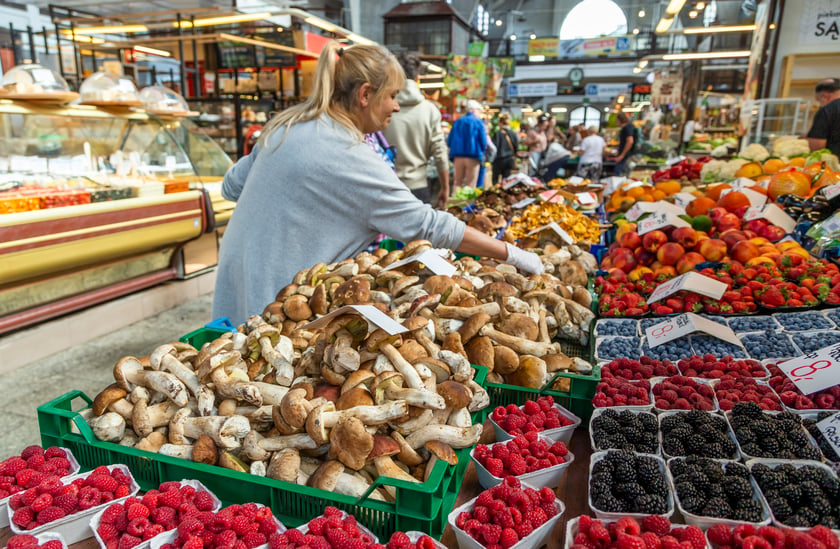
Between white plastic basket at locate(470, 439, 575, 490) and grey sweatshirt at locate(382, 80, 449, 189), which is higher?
grey sweatshirt at locate(382, 80, 449, 189)

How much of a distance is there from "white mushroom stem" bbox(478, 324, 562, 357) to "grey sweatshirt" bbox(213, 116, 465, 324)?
0.74 metres

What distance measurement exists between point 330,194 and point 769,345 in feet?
5.78

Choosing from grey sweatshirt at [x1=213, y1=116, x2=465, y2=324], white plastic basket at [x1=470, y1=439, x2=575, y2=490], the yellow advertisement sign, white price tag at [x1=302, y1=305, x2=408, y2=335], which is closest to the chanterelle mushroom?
white price tag at [x1=302, y1=305, x2=408, y2=335]

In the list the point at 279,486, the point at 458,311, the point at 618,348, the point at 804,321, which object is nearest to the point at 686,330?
the point at 618,348

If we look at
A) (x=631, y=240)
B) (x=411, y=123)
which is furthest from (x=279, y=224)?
(x=411, y=123)

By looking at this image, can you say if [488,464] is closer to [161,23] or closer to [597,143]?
[161,23]

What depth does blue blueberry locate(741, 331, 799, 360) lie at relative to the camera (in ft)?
6.31

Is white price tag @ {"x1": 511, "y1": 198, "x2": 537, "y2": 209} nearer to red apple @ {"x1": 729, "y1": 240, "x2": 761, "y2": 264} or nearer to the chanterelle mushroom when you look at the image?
red apple @ {"x1": 729, "y1": 240, "x2": 761, "y2": 264}

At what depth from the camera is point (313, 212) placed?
2502 mm

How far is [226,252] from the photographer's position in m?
2.66

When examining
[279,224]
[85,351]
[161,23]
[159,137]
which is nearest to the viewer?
[279,224]

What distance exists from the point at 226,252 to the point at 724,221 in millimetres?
2743

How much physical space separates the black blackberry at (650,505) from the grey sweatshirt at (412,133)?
4.82 meters

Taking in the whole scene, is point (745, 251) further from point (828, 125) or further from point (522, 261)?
point (828, 125)
